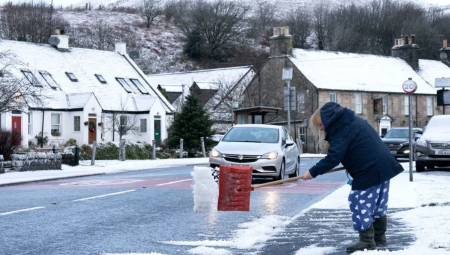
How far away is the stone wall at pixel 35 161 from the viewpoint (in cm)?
2639

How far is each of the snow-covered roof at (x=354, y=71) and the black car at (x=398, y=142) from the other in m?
26.2

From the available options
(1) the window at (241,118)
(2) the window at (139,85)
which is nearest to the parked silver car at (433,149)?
(1) the window at (241,118)

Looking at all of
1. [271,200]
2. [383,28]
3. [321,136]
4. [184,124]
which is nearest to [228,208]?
[321,136]

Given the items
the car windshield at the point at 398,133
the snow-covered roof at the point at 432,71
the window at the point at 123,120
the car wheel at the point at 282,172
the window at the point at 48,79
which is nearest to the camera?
the car wheel at the point at 282,172

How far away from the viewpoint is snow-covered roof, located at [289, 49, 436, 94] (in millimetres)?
64375

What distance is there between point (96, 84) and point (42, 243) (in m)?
44.6

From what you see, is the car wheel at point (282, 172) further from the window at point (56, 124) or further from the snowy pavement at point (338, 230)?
the window at point (56, 124)

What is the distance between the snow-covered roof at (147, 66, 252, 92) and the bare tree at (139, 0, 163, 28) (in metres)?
69.3

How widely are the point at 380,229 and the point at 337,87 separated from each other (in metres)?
55.9

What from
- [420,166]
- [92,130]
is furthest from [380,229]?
[92,130]

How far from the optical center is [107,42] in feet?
415

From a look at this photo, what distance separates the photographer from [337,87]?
63719mm

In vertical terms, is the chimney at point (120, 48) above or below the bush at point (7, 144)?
above

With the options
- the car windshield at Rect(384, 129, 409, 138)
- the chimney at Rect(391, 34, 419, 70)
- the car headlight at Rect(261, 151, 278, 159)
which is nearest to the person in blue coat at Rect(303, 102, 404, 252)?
the car headlight at Rect(261, 151, 278, 159)
